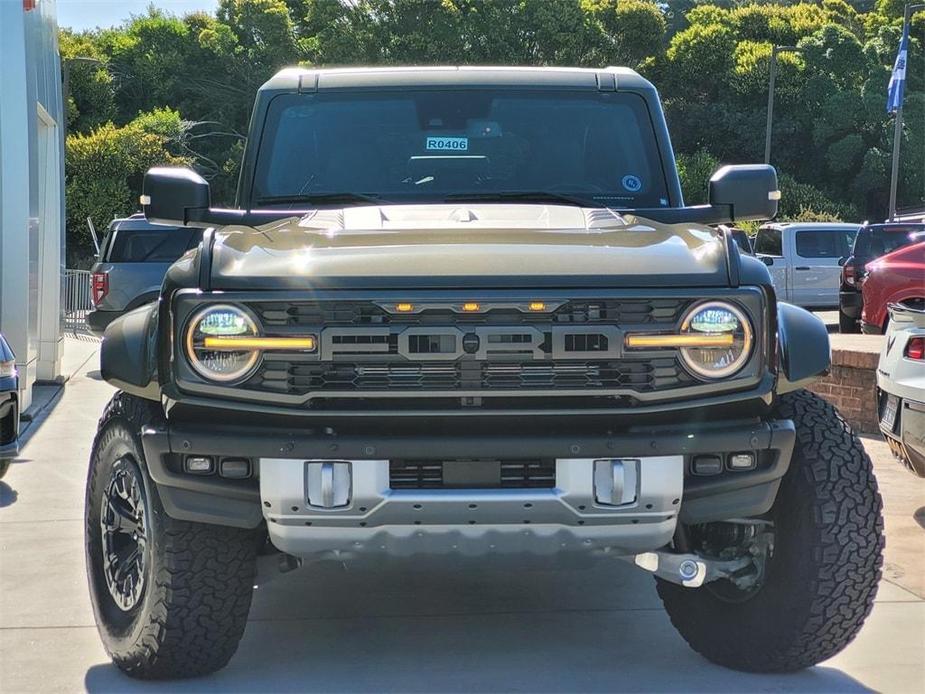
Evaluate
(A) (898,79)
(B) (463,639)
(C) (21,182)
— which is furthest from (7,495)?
(A) (898,79)

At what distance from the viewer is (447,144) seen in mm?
5598

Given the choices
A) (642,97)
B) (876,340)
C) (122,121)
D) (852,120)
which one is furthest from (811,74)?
(642,97)

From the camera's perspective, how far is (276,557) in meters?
4.59

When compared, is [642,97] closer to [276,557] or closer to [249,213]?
[249,213]

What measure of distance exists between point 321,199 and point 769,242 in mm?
19096

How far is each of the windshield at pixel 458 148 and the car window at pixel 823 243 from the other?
18.1 m

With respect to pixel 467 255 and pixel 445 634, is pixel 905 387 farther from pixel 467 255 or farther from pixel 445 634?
pixel 467 255

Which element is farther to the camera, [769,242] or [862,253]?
[769,242]

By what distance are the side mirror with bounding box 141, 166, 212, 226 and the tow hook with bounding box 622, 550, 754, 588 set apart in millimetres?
2023

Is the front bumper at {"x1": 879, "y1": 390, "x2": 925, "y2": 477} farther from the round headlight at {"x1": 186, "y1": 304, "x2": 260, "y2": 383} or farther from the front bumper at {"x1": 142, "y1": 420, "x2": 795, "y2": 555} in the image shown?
the round headlight at {"x1": 186, "y1": 304, "x2": 260, "y2": 383}

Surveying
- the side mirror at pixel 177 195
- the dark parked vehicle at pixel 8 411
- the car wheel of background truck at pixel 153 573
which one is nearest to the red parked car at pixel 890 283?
the dark parked vehicle at pixel 8 411

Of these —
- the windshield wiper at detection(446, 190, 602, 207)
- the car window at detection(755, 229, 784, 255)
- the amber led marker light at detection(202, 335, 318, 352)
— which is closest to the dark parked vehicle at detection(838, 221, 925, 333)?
the car window at detection(755, 229, 784, 255)

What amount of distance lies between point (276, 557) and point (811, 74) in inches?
2056

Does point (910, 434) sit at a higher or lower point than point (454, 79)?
lower
